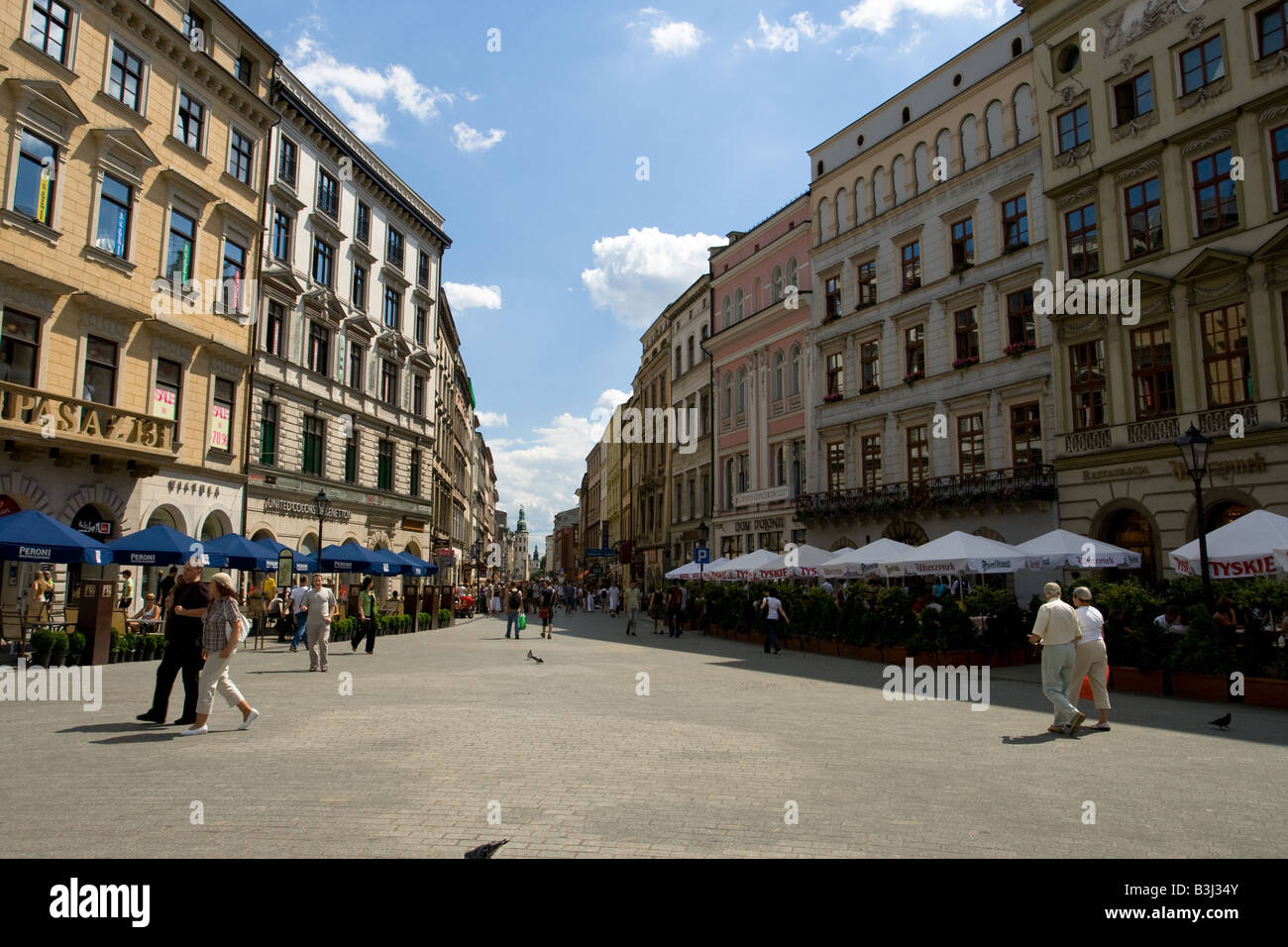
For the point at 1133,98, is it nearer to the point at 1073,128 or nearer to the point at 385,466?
the point at 1073,128

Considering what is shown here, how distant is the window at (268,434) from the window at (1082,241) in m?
28.9

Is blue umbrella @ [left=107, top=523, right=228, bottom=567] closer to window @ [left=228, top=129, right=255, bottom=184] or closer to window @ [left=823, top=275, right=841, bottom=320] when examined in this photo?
window @ [left=228, top=129, right=255, bottom=184]

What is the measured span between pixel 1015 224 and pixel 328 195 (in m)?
27.8

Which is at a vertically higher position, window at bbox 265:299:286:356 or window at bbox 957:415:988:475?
window at bbox 265:299:286:356

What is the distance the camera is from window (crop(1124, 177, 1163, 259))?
25.5 m

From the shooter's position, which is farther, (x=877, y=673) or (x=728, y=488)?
(x=728, y=488)

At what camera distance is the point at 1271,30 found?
2277 centimetres

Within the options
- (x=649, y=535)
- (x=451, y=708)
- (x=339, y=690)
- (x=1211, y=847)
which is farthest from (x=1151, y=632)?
(x=649, y=535)

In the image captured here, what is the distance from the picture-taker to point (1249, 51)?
23094mm

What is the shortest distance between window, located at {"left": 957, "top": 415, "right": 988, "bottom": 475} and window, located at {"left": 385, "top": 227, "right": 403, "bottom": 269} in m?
27.7

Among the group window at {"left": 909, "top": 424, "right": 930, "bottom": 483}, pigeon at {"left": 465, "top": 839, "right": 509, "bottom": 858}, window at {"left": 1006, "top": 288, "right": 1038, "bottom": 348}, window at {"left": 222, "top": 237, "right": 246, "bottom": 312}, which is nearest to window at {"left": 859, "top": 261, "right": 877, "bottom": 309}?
window at {"left": 909, "top": 424, "right": 930, "bottom": 483}

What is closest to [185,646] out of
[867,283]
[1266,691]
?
[1266,691]

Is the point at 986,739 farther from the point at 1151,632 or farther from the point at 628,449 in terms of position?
the point at 628,449

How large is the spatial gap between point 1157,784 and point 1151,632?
8.61 meters
